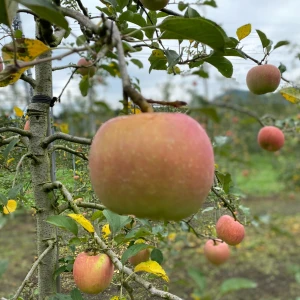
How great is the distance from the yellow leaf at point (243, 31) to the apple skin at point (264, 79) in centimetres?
18

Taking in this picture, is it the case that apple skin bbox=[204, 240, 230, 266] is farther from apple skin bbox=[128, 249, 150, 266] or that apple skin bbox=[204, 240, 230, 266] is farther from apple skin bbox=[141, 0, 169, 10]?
apple skin bbox=[141, 0, 169, 10]

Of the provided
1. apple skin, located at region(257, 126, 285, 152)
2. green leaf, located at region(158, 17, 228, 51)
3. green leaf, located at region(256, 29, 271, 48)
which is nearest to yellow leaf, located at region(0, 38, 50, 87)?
green leaf, located at region(158, 17, 228, 51)

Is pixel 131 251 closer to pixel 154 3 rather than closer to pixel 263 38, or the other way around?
pixel 154 3

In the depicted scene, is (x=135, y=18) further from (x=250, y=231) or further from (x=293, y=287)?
(x=250, y=231)

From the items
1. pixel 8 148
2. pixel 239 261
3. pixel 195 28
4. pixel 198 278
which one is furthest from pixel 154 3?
pixel 239 261

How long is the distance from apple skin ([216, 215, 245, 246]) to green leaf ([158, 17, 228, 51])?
2.11 ft

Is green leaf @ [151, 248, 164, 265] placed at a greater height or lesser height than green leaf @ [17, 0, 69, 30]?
lesser

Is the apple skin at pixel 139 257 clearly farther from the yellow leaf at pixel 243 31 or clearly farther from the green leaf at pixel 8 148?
the yellow leaf at pixel 243 31

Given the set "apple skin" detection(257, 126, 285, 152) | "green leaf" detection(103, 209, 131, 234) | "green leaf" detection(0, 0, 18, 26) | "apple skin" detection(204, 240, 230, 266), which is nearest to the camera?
"green leaf" detection(0, 0, 18, 26)

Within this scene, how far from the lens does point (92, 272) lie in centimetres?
73

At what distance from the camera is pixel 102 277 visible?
749mm

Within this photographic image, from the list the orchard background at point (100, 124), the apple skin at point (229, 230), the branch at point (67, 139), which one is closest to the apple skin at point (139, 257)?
the orchard background at point (100, 124)

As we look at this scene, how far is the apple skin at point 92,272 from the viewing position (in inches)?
29.1

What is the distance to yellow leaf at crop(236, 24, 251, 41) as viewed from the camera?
0.96 m
